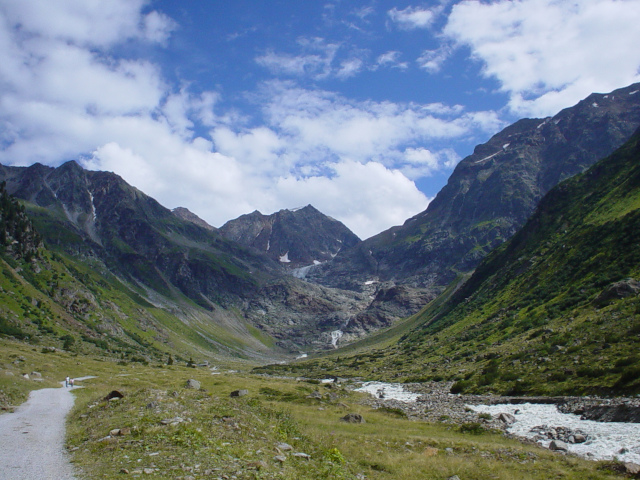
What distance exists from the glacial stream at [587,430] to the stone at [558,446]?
1.00 ft

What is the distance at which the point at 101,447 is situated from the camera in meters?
16.6

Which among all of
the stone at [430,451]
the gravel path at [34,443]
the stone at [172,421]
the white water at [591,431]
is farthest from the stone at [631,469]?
the gravel path at [34,443]

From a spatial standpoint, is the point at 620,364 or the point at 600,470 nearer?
the point at 600,470

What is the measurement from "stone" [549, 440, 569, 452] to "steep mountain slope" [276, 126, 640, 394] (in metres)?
14.0

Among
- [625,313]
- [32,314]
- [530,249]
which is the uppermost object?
[530,249]

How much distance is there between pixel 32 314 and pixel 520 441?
531 feet

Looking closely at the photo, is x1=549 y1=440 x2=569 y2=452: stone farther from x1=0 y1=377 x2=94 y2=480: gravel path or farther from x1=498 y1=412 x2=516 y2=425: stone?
x1=0 y1=377 x2=94 y2=480: gravel path

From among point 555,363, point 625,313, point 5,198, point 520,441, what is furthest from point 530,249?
point 5,198

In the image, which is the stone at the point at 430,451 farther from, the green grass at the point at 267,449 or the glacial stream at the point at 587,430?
the glacial stream at the point at 587,430

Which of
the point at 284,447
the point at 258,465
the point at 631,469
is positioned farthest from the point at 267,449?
the point at 631,469

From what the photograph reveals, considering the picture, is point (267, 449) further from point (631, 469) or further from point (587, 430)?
point (587, 430)

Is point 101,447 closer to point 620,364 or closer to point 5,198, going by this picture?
point 620,364

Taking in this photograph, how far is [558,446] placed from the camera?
24.6 m

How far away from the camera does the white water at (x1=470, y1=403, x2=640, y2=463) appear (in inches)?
901
